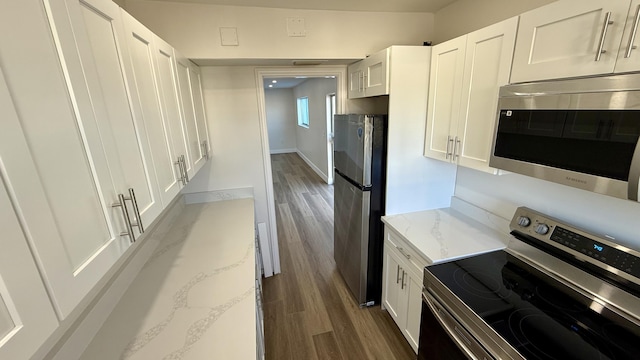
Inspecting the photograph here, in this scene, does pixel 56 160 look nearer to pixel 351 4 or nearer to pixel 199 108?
pixel 199 108

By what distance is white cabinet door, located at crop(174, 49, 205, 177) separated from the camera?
1.61 m

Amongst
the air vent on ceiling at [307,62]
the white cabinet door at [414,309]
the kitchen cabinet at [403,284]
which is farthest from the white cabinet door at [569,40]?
the air vent on ceiling at [307,62]

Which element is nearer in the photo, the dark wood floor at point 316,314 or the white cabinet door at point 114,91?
the white cabinet door at point 114,91

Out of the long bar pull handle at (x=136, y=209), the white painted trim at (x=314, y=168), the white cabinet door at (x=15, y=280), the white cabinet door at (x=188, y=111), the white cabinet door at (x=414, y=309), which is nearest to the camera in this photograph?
the white cabinet door at (x=15, y=280)

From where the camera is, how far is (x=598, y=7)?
96 centimetres

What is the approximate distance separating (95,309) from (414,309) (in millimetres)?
1783

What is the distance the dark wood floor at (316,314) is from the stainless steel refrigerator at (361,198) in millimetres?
204

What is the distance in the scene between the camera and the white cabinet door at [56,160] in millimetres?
508

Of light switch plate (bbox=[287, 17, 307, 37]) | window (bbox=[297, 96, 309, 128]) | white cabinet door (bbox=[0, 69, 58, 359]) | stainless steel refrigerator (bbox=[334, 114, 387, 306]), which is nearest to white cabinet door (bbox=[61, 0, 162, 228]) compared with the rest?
white cabinet door (bbox=[0, 69, 58, 359])

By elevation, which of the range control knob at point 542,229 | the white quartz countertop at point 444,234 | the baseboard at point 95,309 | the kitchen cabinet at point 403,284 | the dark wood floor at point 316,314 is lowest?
the dark wood floor at point 316,314

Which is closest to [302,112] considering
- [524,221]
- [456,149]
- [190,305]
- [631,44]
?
[456,149]

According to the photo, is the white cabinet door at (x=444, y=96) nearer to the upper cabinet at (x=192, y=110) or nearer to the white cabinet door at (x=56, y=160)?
the upper cabinet at (x=192, y=110)

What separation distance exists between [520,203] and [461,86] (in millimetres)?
830

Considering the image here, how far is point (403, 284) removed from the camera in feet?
6.35
